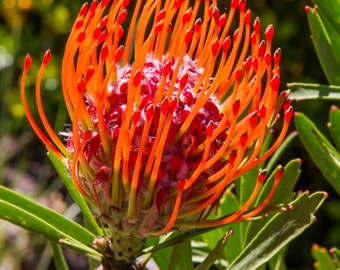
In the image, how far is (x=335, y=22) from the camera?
98cm

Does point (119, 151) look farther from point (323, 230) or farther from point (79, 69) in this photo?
point (323, 230)

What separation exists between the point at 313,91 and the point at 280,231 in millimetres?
217

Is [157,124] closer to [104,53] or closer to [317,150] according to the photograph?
[104,53]

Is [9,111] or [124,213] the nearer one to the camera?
[124,213]

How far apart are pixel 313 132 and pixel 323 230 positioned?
85.6 inches

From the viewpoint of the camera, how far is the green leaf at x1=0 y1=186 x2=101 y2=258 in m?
0.83

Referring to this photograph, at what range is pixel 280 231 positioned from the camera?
0.87 m

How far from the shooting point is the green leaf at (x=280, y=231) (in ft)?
2.80

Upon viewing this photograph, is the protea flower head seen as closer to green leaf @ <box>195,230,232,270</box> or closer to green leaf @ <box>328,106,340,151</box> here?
green leaf @ <box>195,230,232,270</box>

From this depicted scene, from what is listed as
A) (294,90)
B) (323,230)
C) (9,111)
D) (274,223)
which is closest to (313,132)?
(294,90)

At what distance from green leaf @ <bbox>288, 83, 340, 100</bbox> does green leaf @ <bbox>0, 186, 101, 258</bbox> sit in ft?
0.99

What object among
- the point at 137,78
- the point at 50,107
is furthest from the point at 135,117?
the point at 50,107

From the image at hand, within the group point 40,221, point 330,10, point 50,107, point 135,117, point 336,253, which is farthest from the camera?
point 50,107

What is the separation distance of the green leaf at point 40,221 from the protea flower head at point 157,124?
52mm
